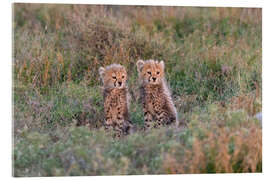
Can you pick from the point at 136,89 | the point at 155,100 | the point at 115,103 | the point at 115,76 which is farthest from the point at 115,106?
the point at 136,89

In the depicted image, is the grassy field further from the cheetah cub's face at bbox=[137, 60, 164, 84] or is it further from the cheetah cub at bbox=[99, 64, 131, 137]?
the cheetah cub's face at bbox=[137, 60, 164, 84]

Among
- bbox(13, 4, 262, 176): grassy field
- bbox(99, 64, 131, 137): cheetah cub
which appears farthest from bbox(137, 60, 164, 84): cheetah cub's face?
bbox(13, 4, 262, 176): grassy field

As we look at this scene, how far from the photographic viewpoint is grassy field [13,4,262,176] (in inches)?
188

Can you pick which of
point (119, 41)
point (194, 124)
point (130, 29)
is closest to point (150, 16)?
point (130, 29)

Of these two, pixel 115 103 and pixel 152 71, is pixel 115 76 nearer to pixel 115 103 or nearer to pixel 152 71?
pixel 115 103

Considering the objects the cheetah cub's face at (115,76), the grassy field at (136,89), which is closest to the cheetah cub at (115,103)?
the cheetah cub's face at (115,76)

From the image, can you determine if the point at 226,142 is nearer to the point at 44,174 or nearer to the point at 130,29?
the point at 44,174

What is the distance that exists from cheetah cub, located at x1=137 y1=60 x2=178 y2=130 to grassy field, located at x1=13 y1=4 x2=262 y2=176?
23cm

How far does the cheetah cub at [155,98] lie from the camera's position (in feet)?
19.3

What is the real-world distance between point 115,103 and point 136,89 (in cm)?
104

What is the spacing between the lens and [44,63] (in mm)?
6965

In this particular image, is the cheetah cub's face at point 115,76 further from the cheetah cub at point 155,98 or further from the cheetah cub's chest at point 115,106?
the cheetah cub at point 155,98

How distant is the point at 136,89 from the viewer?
22.4ft

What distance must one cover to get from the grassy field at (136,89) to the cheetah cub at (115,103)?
9.0 inches
